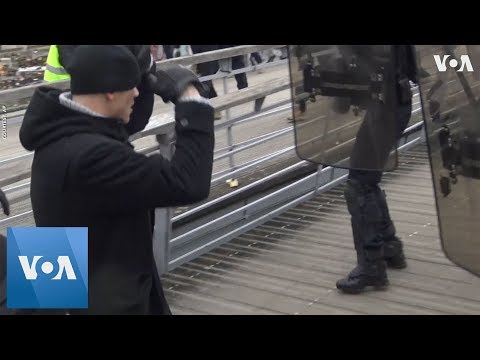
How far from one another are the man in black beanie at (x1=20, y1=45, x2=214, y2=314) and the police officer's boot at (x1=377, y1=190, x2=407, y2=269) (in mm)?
2161

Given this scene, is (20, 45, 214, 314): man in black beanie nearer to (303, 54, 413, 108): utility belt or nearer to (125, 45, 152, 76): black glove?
(125, 45, 152, 76): black glove

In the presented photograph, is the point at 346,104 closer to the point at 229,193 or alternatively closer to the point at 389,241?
the point at 389,241

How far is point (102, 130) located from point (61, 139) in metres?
0.12

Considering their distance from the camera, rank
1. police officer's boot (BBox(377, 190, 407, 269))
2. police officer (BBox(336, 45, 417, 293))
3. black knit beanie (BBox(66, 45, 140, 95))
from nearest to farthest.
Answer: black knit beanie (BBox(66, 45, 140, 95)) → police officer (BBox(336, 45, 417, 293)) → police officer's boot (BBox(377, 190, 407, 269))

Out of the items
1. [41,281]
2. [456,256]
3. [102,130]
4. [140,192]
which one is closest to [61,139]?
[102,130]

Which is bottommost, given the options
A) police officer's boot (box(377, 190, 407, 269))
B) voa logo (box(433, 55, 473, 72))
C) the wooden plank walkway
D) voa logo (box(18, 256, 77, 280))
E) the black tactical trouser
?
the wooden plank walkway

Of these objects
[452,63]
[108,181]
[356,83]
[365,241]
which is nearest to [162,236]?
[365,241]

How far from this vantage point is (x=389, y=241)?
14.8 feet

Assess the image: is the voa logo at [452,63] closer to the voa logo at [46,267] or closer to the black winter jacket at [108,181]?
the black winter jacket at [108,181]

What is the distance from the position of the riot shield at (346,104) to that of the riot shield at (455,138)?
0.46m

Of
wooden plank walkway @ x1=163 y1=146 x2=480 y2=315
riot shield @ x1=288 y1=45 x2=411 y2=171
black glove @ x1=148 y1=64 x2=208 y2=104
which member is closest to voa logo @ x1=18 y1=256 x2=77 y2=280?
black glove @ x1=148 y1=64 x2=208 y2=104

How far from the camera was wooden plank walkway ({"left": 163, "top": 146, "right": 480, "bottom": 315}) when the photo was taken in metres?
4.19

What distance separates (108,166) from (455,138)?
61.4 inches

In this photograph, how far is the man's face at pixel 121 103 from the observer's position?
226 cm
